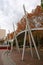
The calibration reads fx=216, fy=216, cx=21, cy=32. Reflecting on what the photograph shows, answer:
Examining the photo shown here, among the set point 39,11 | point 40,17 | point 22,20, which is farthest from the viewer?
point 22,20

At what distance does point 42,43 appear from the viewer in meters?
50.4

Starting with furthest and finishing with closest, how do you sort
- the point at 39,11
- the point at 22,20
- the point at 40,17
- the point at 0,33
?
the point at 0,33 < the point at 22,20 < the point at 39,11 < the point at 40,17

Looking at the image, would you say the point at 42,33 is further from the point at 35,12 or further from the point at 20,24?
the point at 20,24

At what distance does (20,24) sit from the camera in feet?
165

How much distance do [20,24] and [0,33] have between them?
9958 cm

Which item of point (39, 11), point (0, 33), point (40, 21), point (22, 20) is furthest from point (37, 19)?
point (0, 33)

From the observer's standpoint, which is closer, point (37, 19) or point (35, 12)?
point (37, 19)

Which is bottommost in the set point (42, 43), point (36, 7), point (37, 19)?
point (42, 43)

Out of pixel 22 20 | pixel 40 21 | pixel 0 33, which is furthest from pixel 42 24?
pixel 0 33

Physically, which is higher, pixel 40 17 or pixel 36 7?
pixel 36 7

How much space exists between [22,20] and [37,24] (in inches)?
576

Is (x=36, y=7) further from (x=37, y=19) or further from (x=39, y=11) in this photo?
(x=37, y=19)

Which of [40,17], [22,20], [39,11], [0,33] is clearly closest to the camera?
[40,17]

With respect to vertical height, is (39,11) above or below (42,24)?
above
